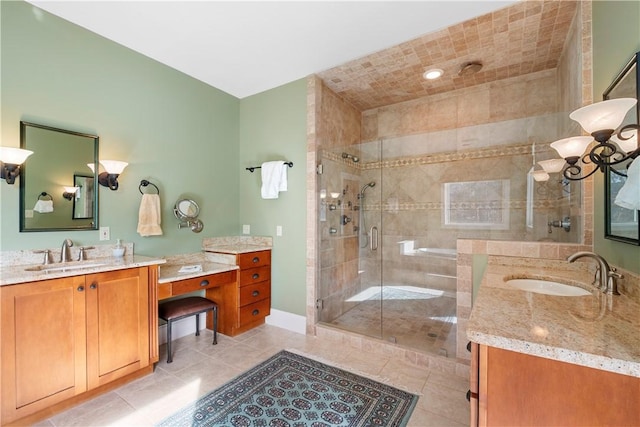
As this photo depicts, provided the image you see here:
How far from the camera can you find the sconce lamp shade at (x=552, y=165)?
2.04 m

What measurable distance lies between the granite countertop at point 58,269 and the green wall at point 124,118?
0.17m

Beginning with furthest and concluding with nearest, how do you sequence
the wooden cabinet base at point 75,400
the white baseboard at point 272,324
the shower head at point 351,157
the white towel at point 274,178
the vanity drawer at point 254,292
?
the shower head at point 351,157 < the white towel at point 274,178 < the vanity drawer at point 254,292 < the white baseboard at point 272,324 < the wooden cabinet base at point 75,400

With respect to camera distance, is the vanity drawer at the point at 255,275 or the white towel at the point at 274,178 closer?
the vanity drawer at the point at 255,275

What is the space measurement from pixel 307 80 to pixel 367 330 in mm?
2723

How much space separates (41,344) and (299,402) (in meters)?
1.60

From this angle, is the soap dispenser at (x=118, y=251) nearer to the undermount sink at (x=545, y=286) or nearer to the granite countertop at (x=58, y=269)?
the granite countertop at (x=58, y=269)

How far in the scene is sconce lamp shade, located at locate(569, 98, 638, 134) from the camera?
96cm

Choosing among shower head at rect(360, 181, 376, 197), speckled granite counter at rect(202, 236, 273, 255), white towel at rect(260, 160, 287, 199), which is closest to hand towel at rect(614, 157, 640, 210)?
shower head at rect(360, 181, 376, 197)

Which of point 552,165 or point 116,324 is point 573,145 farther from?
point 116,324

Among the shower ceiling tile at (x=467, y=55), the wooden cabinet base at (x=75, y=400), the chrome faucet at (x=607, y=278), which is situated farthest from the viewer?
the shower ceiling tile at (x=467, y=55)

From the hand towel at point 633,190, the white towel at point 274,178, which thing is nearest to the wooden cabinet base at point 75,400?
the white towel at point 274,178

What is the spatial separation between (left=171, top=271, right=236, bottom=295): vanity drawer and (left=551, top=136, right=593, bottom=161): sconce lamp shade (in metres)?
2.67

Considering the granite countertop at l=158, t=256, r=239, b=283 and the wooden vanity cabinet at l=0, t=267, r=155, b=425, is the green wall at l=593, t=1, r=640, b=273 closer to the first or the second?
the granite countertop at l=158, t=256, r=239, b=283

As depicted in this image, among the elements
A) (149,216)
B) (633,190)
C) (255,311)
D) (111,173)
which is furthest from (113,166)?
(633,190)
